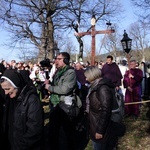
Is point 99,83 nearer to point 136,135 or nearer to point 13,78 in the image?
point 13,78

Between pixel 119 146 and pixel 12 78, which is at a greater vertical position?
pixel 12 78

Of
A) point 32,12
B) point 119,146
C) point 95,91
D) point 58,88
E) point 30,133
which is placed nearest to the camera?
point 30,133

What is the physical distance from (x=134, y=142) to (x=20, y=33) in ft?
61.4

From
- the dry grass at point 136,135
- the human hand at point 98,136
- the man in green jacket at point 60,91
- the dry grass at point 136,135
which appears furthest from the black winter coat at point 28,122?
the dry grass at point 136,135

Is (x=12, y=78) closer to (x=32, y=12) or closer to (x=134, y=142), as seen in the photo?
(x=134, y=142)

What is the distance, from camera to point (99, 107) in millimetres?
3711

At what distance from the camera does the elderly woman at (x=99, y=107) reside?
3.65 meters

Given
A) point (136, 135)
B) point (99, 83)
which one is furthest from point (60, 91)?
point (136, 135)

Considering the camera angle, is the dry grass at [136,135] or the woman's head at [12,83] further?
the dry grass at [136,135]

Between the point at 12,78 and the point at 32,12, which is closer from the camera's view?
the point at 12,78

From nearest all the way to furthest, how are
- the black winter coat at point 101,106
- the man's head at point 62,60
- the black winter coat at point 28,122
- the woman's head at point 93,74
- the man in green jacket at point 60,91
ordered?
the black winter coat at point 28,122 < the black winter coat at point 101,106 < the woman's head at point 93,74 < the man in green jacket at point 60,91 < the man's head at point 62,60

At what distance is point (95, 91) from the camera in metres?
3.74

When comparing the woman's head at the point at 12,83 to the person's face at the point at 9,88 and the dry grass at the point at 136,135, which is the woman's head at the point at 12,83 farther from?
the dry grass at the point at 136,135

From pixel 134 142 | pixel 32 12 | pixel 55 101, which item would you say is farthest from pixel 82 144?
pixel 32 12
